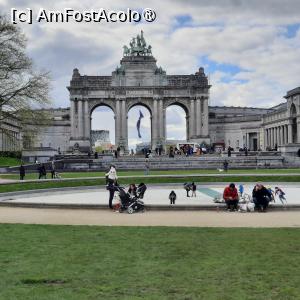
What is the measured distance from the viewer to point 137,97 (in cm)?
10938

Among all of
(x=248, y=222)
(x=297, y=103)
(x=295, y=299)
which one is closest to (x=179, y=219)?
(x=248, y=222)

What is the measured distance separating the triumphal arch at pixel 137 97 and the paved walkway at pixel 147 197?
67570 mm

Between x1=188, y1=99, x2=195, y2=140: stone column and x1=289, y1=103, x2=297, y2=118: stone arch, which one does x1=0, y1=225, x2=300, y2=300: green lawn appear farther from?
x1=289, y1=103, x2=297, y2=118: stone arch

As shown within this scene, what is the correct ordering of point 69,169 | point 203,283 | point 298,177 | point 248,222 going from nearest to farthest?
point 203,283, point 248,222, point 298,177, point 69,169

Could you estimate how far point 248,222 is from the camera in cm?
2161

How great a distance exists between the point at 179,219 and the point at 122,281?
1128 centimetres

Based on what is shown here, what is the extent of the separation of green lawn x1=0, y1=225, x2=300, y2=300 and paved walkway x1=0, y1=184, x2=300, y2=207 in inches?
366

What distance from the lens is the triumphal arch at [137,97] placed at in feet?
359

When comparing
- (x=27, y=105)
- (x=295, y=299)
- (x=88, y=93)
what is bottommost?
(x=295, y=299)

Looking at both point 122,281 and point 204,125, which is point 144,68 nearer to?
point 204,125

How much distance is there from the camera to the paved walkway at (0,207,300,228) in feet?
69.7

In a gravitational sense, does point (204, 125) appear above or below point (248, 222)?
above

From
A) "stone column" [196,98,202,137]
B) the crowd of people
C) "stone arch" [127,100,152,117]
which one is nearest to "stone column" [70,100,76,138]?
"stone arch" [127,100,152,117]

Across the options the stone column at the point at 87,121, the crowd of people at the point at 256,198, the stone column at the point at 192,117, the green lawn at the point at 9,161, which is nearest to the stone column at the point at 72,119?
the stone column at the point at 87,121
